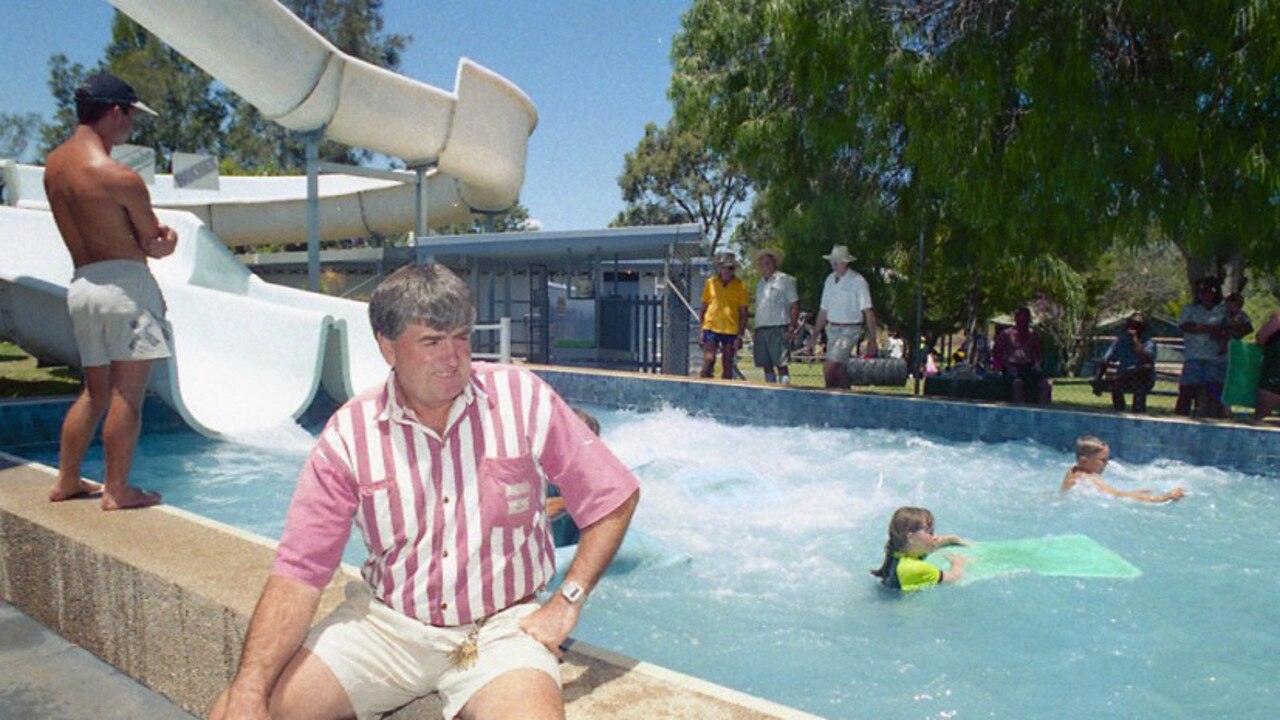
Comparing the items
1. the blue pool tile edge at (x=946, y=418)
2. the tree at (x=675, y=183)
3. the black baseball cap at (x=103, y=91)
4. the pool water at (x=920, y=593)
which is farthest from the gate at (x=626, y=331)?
the tree at (x=675, y=183)

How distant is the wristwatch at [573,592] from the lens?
5.78ft

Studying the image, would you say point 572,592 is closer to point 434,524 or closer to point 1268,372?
A: point 434,524

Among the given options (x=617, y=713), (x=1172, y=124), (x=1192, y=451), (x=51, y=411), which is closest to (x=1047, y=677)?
(x=617, y=713)

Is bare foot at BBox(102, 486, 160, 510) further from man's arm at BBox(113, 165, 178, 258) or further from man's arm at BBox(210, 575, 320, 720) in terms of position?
man's arm at BBox(210, 575, 320, 720)

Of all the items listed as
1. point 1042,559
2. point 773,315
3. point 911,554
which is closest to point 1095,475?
point 1042,559

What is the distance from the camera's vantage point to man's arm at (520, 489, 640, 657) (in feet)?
5.66

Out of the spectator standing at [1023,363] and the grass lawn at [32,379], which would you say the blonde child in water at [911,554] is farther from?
the grass lawn at [32,379]

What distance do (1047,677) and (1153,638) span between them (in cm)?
81

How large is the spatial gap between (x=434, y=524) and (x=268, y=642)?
36 cm

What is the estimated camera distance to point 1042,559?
501 centimetres

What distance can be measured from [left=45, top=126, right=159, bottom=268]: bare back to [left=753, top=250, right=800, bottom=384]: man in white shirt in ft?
22.8

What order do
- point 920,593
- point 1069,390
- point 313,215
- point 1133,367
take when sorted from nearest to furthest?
1. point 920,593
2. point 1133,367
3. point 313,215
4. point 1069,390

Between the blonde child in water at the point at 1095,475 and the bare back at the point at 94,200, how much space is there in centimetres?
602

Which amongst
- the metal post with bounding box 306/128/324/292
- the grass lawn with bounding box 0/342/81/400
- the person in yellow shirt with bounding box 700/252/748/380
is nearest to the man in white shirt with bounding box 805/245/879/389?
the person in yellow shirt with bounding box 700/252/748/380
